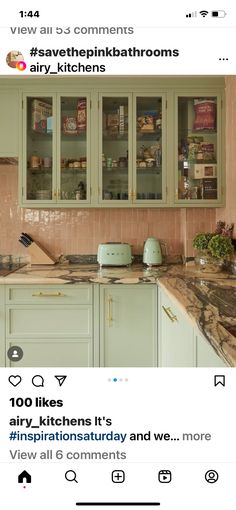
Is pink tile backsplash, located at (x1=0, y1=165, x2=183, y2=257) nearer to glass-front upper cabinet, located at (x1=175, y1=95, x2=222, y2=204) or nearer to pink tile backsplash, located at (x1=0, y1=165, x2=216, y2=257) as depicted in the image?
pink tile backsplash, located at (x1=0, y1=165, x2=216, y2=257)

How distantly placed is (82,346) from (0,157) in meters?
1.08

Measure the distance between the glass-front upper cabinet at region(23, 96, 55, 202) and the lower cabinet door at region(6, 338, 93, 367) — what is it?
75 centimetres

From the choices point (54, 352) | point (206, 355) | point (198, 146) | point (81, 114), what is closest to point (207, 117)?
point (198, 146)

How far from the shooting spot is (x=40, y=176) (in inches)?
88.2

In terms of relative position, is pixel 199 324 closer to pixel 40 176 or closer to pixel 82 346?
pixel 82 346

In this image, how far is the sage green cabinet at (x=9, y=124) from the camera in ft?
7.22

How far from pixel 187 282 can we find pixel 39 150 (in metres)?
1.12

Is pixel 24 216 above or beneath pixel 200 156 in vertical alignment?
beneath

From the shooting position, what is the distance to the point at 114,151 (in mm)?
2238

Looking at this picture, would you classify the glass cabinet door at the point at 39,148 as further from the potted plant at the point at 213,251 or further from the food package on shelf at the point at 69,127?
the potted plant at the point at 213,251
